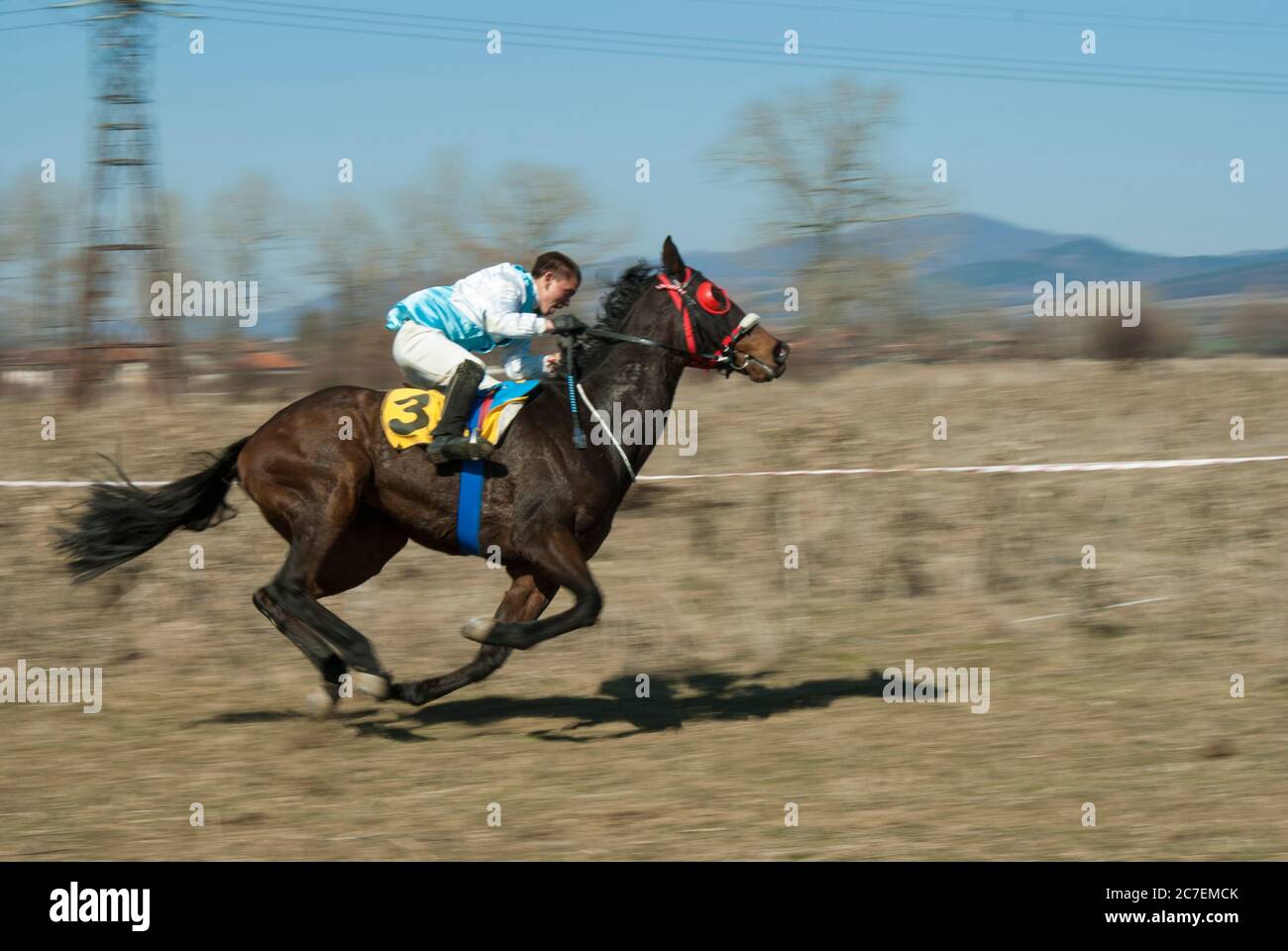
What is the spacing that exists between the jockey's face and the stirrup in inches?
36.1

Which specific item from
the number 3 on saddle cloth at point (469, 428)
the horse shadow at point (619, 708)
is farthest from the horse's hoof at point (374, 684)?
the number 3 on saddle cloth at point (469, 428)

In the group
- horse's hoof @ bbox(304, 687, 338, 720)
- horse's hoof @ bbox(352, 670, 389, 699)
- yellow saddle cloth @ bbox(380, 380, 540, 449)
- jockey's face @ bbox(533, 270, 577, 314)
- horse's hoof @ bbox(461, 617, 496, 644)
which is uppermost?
jockey's face @ bbox(533, 270, 577, 314)

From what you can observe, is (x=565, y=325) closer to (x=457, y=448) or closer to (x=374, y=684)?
(x=457, y=448)

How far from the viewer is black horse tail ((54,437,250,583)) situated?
8.15 m

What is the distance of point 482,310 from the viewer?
755 cm

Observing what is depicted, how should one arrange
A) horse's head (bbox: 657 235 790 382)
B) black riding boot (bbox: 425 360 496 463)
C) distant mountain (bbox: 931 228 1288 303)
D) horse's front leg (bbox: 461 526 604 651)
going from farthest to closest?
1. distant mountain (bbox: 931 228 1288 303)
2. horse's head (bbox: 657 235 790 382)
3. black riding boot (bbox: 425 360 496 463)
4. horse's front leg (bbox: 461 526 604 651)

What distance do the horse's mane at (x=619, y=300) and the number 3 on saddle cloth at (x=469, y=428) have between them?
0.58m

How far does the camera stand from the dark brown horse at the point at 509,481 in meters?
7.48

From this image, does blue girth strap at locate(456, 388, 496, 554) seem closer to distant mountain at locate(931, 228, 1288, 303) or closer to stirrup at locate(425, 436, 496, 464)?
stirrup at locate(425, 436, 496, 464)

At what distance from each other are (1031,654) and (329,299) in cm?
2016

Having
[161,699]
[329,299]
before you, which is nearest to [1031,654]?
[161,699]

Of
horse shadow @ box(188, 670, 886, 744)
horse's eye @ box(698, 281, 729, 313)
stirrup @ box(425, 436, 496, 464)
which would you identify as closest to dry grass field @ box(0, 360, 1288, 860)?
horse shadow @ box(188, 670, 886, 744)

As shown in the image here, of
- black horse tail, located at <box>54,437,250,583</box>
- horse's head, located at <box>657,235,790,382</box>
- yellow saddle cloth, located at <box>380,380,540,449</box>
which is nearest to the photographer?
yellow saddle cloth, located at <box>380,380,540,449</box>

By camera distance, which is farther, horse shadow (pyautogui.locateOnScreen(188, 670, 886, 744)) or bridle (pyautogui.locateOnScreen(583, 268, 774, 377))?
horse shadow (pyautogui.locateOnScreen(188, 670, 886, 744))
